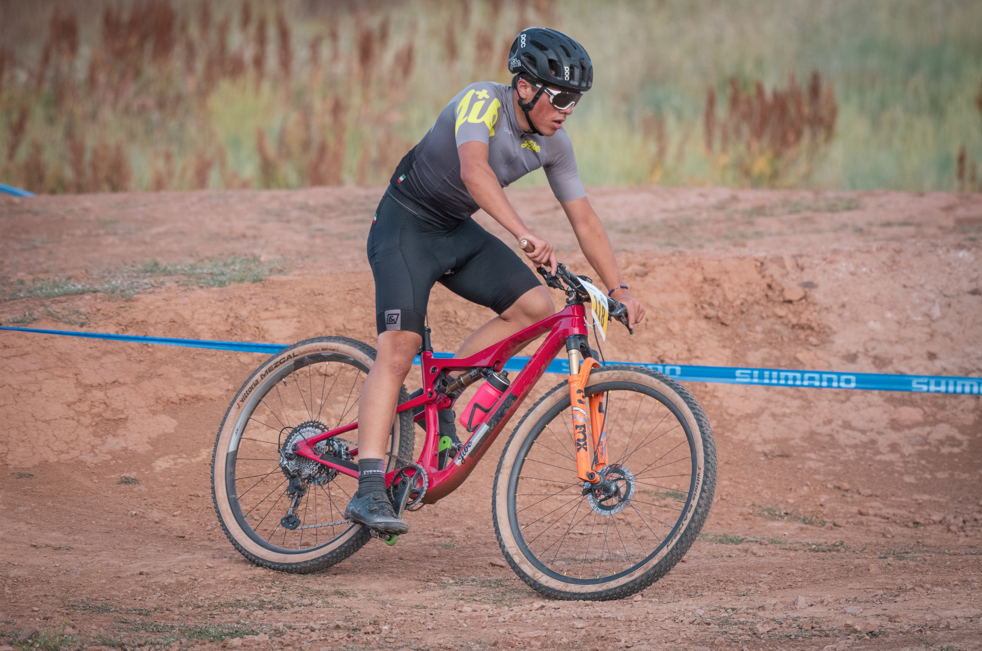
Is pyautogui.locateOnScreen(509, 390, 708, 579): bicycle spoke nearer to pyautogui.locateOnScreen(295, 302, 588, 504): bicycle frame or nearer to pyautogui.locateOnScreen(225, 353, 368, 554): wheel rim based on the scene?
pyautogui.locateOnScreen(295, 302, 588, 504): bicycle frame

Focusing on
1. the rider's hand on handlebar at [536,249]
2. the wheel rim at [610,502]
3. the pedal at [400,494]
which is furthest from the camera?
the pedal at [400,494]

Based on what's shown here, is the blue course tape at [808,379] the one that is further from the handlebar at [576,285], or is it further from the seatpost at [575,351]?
the handlebar at [576,285]

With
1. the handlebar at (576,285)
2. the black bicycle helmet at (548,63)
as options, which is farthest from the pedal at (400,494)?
the black bicycle helmet at (548,63)

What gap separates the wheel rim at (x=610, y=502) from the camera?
3684 millimetres

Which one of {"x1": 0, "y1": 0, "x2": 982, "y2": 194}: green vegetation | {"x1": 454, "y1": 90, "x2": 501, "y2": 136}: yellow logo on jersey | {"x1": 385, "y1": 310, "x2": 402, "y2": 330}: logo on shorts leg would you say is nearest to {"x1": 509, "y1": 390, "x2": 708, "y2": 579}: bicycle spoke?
{"x1": 385, "y1": 310, "x2": 402, "y2": 330}: logo on shorts leg

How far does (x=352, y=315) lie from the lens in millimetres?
7164

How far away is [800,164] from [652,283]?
4.77m

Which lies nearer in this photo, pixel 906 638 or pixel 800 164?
pixel 906 638

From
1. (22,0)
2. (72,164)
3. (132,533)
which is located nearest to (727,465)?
(132,533)

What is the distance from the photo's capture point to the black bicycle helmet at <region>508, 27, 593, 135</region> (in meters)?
3.78

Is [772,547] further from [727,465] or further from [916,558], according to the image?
[727,465]

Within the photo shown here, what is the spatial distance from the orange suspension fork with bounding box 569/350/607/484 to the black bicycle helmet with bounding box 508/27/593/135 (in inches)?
40.9

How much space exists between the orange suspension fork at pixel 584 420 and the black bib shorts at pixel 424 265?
0.50 meters

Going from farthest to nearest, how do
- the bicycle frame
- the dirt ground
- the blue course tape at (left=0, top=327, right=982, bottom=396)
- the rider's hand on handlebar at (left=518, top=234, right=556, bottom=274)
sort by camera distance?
1. the blue course tape at (left=0, top=327, right=982, bottom=396)
2. the bicycle frame
3. the rider's hand on handlebar at (left=518, top=234, right=556, bottom=274)
4. the dirt ground
